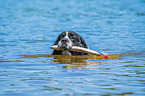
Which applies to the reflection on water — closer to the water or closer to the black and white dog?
the water

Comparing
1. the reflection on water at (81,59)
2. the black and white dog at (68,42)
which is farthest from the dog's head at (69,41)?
the reflection on water at (81,59)

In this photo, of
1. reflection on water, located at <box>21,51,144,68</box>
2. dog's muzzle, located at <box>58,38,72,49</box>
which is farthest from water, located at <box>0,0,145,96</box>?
dog's muzzle, located at <box>58,38,72,49</box>

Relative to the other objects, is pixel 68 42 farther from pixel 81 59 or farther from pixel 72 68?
pixel 72 68

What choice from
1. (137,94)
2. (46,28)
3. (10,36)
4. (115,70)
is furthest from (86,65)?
(46,28)

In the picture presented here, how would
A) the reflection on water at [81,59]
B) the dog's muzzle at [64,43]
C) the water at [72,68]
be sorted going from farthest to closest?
the dog's muzzle at [64,43]
the reflection on water at [81,59]
the water at [72,68]

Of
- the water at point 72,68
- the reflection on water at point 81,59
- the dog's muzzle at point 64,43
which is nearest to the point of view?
the water at point 72,68

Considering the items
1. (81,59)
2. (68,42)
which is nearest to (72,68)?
(81,59)

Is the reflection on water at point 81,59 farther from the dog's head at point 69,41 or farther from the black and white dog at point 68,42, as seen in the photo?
the dog's head at point 69,41

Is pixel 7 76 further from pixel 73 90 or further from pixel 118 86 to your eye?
pixel 118 86

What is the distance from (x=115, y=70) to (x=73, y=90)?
225 centimetres

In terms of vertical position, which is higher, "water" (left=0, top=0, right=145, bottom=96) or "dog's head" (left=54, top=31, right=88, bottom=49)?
"dog's head" (left=54, top=31, right=88, bottom=49)

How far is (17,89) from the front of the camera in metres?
7.62

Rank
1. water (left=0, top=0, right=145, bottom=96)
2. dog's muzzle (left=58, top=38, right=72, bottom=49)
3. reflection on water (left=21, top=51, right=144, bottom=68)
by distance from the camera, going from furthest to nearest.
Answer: dog's muzzle (left=58, top=38, right=72, bottom=49), reflection on water (left=21, top=51, right=144, bottom=68), water (left=0, top=0, right=145, bottom=96)

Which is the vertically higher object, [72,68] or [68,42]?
[68,42]
